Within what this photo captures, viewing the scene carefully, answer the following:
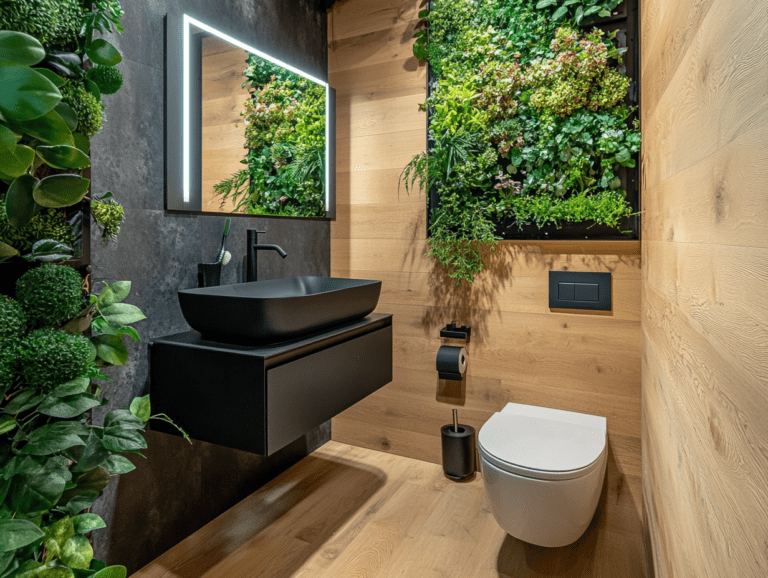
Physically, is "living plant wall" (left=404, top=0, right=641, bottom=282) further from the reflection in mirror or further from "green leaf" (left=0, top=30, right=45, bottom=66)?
"green leaf" (left=0, top=30, right=45, bottom=66)

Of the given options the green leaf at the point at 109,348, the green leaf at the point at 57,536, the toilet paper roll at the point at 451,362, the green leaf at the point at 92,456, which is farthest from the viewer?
the toilet paper roll at the point at 451,362

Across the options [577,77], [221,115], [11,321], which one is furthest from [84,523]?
[577,77]

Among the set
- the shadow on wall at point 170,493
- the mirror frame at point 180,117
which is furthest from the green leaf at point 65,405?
the mirror frame at point 180,117

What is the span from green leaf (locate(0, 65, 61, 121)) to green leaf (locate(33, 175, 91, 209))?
19 cm

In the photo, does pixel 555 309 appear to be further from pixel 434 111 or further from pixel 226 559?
pixel 226 559

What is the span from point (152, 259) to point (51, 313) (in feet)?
2.28

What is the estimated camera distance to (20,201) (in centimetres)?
102

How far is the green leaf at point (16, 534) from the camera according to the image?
881 mm

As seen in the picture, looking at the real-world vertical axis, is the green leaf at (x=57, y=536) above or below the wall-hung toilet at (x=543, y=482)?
above

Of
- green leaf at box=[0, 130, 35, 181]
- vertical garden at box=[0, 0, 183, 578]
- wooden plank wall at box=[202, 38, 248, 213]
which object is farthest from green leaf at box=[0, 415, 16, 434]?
wooden plank wall at box=[202, 38, 248, 213]

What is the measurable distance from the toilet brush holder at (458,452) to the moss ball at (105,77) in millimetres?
1835

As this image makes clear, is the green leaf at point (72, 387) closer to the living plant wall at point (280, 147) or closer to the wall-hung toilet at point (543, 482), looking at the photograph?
the living plant wall at point (280, 147)

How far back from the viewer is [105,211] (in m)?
1.51

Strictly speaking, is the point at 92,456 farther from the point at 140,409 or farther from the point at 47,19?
the point at 47,19
